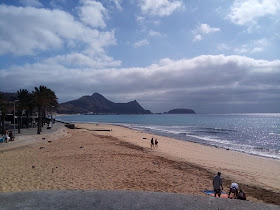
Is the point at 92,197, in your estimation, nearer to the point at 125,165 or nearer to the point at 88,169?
the point at 88,169

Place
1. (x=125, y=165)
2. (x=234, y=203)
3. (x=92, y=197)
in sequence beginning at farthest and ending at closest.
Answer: (x=125, y=165)
(x=92, y=197)
(x=234, y=203)

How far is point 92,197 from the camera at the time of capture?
513 centimetres

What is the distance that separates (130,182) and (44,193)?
5457 mm

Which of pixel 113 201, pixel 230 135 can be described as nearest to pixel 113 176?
pixel 113 201

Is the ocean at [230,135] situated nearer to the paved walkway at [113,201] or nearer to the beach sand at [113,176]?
the beach sand at [113,176]

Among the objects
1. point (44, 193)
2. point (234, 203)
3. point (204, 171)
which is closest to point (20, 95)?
point (204, 171)

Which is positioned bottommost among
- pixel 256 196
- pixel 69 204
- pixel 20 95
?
pixel 256 196

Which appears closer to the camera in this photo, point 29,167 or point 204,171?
point 29,167

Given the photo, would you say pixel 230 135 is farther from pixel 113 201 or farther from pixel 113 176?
pixel 113 201

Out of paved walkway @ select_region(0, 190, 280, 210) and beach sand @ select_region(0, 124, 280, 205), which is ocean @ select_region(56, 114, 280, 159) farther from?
paved walkway @ select_region(0, 190, 280, 210)

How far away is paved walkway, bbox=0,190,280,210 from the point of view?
466cm

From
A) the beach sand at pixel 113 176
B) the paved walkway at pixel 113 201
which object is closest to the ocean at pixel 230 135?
the beach sand at pixel 113 176

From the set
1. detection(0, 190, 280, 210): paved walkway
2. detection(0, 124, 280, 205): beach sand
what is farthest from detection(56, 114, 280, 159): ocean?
detection(0, 190, 280, 210): paved walkway

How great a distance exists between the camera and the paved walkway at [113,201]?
4656mm
